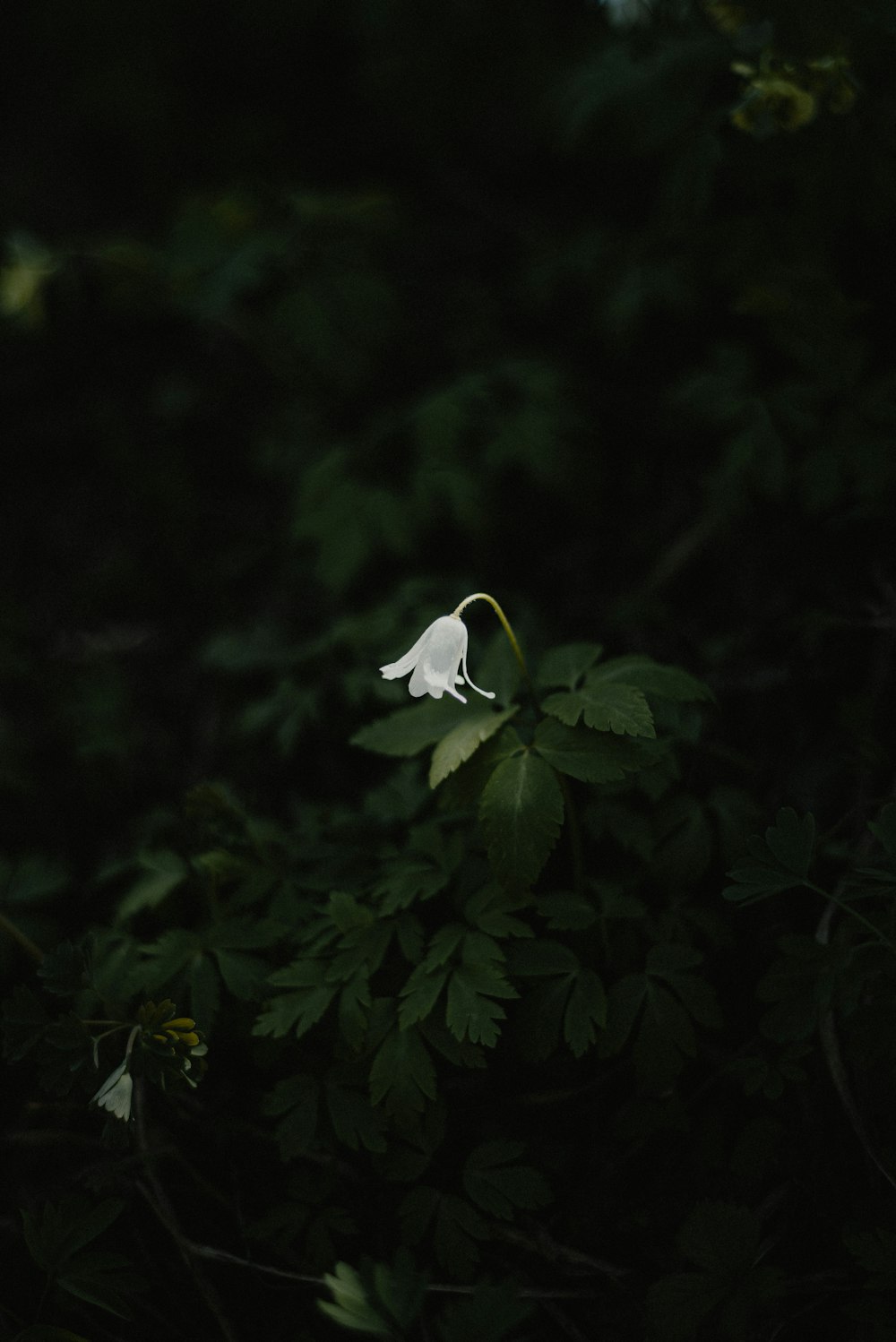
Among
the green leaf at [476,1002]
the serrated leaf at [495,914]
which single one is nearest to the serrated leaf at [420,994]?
the green leaf at [476,1002]

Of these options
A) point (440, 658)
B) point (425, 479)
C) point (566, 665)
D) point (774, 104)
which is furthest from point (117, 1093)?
point (774, 104)

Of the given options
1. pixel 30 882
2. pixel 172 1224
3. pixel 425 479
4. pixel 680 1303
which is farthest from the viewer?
pixel 425 479

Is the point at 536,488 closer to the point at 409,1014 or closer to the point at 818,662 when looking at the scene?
the point at 818,662

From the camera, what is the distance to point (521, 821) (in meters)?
1.88

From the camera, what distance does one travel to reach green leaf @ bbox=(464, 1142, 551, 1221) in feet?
6.45

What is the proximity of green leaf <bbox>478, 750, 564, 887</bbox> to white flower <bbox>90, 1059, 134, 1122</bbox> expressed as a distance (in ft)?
2.92

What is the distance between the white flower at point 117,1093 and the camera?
1818mm

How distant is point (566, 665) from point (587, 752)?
0.34 metres

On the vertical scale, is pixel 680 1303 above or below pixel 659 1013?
below

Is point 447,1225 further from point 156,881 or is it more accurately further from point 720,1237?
point 156,881

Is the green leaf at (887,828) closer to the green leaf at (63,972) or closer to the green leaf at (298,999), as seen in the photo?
the green leaf at (298,999)

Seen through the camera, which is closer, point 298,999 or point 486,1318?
point 486,1318

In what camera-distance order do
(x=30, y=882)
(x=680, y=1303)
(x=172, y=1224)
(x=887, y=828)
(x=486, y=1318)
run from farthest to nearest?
(x=30, y=882)
(x=172, y=1224)
(x=887, y=828)
(x=680, y=1303)
(x=486, y=1318)

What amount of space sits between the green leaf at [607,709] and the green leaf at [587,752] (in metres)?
0.03
